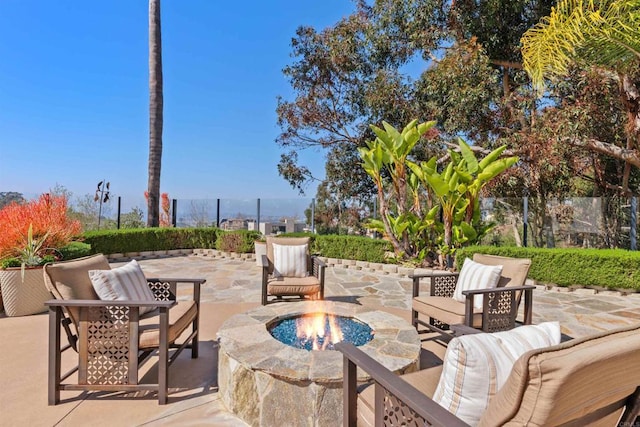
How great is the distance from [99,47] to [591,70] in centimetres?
1252

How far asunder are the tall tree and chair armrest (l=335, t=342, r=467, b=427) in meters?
9.74

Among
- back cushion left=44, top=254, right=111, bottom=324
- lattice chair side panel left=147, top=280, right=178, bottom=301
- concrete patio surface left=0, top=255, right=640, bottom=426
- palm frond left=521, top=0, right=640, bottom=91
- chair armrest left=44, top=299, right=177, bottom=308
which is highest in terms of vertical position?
palm frond left=521, top=0, right=640, bottom=91

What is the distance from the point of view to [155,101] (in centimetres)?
977

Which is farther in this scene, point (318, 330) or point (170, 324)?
point (318, 330)

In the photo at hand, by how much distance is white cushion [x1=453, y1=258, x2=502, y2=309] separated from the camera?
11.1ft

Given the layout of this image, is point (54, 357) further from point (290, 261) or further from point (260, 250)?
point (260, 250)

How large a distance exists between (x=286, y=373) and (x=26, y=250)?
447cm

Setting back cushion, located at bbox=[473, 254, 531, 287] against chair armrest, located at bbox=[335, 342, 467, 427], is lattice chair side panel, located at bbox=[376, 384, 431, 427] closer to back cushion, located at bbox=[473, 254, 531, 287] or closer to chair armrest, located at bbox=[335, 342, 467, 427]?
chair armrest, located at bbox=[335, 342, 467, 427]

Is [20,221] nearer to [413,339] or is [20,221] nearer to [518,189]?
[413,339]

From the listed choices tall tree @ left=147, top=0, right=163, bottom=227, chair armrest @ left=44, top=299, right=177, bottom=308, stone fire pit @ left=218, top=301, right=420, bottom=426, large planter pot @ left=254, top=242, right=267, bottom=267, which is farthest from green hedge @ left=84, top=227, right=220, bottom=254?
stone fire pit @ left=218, top=301, right=420, bottom=426

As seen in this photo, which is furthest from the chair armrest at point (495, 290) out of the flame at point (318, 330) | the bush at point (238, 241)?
the bush at point (238, 241)

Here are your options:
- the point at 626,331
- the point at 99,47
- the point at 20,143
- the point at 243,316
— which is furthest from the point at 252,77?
the point at 626,331

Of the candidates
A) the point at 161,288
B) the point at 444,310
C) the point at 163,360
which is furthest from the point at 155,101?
the point at 444,310

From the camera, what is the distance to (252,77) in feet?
48.3
